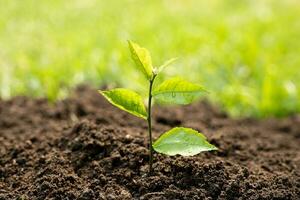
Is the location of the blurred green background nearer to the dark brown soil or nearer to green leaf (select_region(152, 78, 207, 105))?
the dark brown soil

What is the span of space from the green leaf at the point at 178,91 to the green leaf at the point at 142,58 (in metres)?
0.08

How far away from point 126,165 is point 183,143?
0.35 meters

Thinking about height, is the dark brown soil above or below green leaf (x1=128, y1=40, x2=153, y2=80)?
below

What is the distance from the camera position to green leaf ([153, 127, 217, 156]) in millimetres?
2469

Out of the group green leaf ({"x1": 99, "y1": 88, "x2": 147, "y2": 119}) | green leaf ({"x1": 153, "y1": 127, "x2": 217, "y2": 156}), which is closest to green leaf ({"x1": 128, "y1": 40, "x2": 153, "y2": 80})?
green leaf ({"x1": 99, "y1": 88, "x2": 147, "y2": 119})

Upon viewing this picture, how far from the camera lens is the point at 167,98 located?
99.5 inches

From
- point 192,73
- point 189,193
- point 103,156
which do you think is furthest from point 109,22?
point 189,193

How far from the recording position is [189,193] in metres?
2.48

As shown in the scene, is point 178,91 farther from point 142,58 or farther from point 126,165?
point 126,165

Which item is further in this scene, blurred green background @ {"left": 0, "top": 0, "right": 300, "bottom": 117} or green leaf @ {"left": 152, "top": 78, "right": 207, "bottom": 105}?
blurred green background @ {"left": 0, "top": 0, "right": 300, "bottom": 117}

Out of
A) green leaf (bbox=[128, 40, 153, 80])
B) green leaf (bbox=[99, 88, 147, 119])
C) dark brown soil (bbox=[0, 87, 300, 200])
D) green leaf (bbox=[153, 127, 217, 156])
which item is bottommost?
dark brown soil (bbox=[0, 87, 300, 200])

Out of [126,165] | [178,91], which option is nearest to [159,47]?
[126,165]

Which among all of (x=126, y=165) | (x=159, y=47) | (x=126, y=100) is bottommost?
(x=126, y=165)

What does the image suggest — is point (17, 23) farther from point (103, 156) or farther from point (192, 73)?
point (103, 156)
